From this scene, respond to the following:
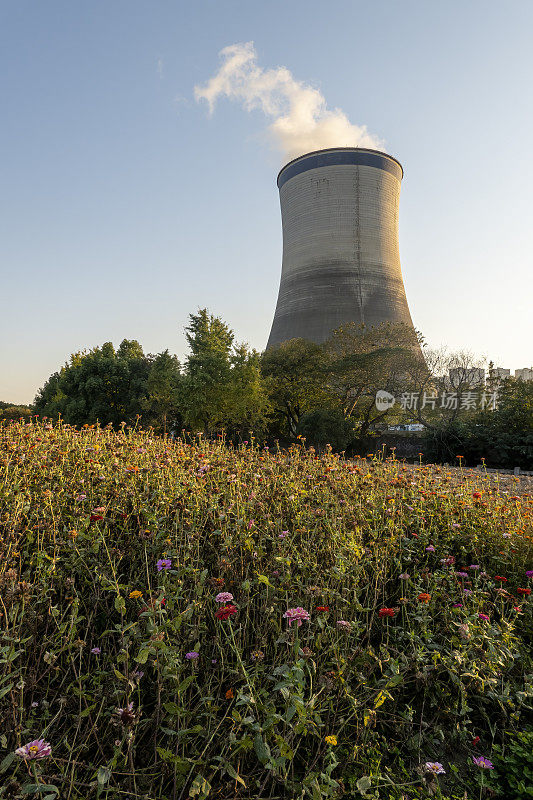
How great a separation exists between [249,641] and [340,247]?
1028 inches

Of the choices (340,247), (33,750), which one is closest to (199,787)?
(33,750)

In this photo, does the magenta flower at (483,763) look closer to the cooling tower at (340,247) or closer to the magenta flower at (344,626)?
the magenta flower at (344,626)

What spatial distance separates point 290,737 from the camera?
1473 millimetres

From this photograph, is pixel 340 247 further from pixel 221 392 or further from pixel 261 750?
Result: pixel 261 750

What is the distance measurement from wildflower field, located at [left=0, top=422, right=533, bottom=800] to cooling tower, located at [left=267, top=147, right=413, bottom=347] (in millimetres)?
23402

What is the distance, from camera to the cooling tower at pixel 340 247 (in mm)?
25875

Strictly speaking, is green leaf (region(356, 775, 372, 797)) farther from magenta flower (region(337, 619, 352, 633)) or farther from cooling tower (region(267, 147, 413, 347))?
cooling tower (region(267, 147, 413, 347))

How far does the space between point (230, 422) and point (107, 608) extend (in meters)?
13.8

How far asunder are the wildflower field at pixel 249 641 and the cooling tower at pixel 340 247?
23.4 metres

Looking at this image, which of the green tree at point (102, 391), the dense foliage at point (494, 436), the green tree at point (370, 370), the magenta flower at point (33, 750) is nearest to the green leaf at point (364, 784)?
the magenta flower at point (33, 750)

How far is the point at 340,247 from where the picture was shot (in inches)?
1016

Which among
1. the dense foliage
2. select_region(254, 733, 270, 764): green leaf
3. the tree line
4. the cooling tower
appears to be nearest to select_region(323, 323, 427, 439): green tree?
the tree line

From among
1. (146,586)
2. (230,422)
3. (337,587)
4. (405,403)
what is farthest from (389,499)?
(405,403)

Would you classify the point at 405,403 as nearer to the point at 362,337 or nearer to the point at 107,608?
the point at 362,337
